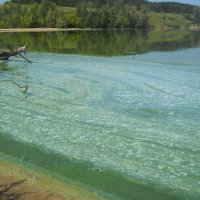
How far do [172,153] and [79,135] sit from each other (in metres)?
4.32

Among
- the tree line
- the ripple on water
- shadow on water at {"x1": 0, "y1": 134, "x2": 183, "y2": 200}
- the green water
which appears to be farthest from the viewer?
the tree line

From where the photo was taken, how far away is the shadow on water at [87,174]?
13758mm

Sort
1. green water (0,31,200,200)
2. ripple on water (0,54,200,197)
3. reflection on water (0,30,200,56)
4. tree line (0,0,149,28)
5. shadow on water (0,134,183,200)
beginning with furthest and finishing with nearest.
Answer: tree line (0,0,149,28) < reflection on water (0,30,200,56) < ripple on water (0,54,200,197) < green water (0,31,200,200) < shadow on water (0,134,183,200)

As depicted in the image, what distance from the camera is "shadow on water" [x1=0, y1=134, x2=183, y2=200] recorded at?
13.8 metres

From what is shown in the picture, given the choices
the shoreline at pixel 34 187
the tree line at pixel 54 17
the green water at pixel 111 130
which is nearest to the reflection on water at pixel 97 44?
the green water at pixel 111 130

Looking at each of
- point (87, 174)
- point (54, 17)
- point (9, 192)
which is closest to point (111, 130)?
point (87, 174)

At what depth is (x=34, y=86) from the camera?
3012cm

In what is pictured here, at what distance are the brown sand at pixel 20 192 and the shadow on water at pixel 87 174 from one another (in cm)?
152

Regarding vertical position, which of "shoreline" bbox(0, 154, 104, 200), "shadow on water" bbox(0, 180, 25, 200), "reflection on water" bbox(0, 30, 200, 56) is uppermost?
"shadow on water" bbox(0, 180, 25, 200)

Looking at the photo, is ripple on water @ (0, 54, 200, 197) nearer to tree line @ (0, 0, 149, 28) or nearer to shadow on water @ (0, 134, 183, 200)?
shadow on water @ (0, 134, 183, 200)

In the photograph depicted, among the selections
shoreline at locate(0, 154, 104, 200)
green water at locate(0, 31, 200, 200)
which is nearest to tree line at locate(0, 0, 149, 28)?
green water at locate(0, 31, 200, 200)

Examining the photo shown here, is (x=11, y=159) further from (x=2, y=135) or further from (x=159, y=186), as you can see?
(x=159, y=186)

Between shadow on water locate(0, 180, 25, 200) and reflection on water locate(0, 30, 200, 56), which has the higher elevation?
shadow on water locate(0, 180, 25, 200)

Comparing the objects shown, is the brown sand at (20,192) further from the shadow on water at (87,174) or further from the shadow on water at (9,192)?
the shadow on water at (87,174)
